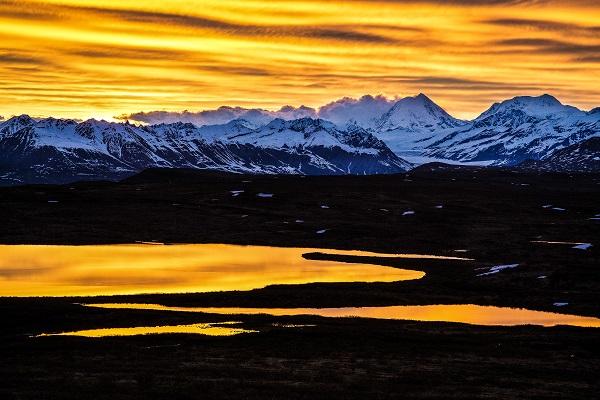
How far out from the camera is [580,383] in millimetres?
52531

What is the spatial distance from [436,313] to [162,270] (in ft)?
125

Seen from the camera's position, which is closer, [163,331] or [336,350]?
[336,350]

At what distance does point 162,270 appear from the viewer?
108 m

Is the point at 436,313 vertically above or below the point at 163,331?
above

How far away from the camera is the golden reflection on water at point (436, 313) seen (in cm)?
7625

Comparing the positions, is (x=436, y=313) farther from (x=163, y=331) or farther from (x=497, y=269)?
(x=497, y=269)

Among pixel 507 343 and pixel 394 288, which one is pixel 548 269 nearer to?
pixel 394 288

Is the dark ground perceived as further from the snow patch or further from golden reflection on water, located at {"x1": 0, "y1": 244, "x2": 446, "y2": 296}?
golden reflection on water, located at {"x1": 0, "y1": 244, "x2": 446, "y2": 296}

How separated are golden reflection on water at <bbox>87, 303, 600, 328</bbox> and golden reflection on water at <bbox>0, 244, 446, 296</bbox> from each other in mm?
11414

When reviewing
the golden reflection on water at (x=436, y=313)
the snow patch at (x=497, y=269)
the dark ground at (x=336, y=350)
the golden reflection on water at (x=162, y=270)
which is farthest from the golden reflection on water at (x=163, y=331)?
the snow patch at (x=497, y=269)

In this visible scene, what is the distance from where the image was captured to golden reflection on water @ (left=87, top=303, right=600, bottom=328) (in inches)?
3002

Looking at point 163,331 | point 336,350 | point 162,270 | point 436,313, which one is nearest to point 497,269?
point 436,313

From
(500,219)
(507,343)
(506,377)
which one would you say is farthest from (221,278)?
(500,219)

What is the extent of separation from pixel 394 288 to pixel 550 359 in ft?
121
